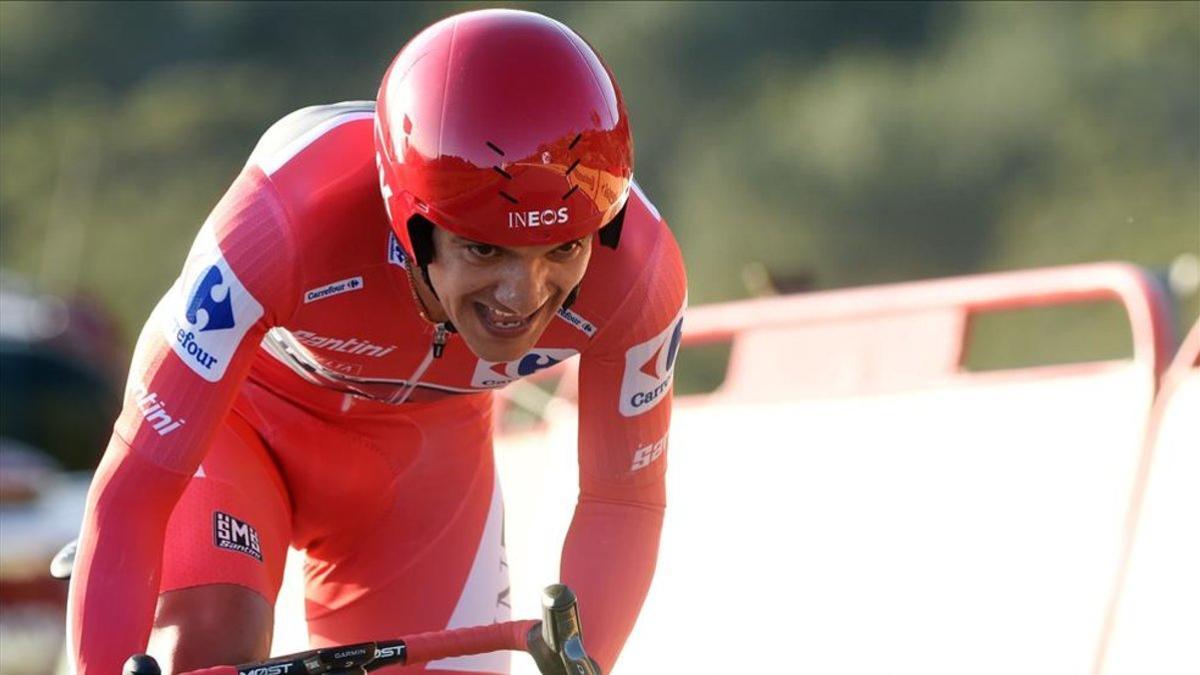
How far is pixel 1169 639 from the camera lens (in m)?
4.03

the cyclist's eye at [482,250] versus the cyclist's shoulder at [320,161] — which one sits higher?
the cyclist's shoulder at [320,161]

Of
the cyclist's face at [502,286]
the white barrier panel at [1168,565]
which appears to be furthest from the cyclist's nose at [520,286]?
the white barrier panel at [1168,565]

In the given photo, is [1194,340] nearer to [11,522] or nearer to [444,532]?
[444,532]

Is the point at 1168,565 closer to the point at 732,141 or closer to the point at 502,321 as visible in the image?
the point at 502,321

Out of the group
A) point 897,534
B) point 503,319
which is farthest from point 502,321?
point 897,534

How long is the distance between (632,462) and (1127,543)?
125 cm

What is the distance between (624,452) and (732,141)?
1160cm

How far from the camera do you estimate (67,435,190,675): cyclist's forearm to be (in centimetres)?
326

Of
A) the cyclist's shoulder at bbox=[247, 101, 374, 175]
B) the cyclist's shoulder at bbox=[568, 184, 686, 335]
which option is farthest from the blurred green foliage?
the cyclist's shoulder at bbox=[247, 101, 374, 175]

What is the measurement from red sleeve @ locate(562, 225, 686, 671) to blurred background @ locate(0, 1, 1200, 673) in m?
5.86

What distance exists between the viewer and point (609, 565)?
146 inches

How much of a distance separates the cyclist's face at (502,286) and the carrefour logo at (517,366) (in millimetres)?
458

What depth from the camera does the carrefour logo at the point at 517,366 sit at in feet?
12.5

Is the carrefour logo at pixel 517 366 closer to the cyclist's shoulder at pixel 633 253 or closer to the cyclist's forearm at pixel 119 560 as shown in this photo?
the cyclist's shoulder at pixel 633 253
